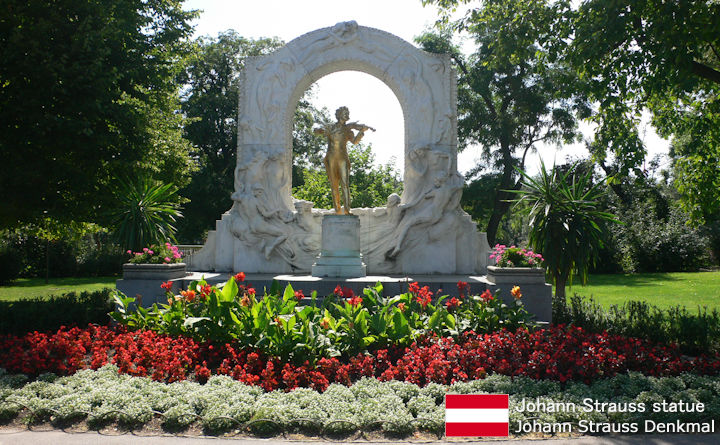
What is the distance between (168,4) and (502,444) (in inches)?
630

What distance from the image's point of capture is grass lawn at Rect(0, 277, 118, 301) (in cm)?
1502

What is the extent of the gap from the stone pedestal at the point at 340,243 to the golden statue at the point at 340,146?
1.47ft

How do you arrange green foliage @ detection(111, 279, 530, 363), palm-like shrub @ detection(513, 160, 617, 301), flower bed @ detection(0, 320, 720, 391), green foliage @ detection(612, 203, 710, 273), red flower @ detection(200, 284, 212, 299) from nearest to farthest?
1. flower bed @ detection(0, 320, 720, 391)
2. green foliage @ detection(111, 279, 530, 363)
3. red flower @ detection(200, 284, 212, 299)
4. palm-like shrub @ detection(513, 160, 617, 301)
5. green foliage @ detection(612, 203, 710, 273)

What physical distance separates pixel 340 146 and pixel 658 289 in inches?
439

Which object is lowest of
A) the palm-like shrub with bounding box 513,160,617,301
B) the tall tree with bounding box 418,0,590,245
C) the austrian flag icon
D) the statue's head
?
the austrian flag icon

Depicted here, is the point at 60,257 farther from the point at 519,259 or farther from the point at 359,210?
the point at 519,259

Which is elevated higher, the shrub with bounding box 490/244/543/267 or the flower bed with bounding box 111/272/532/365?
the shrub with bounding box 490/244/543/267

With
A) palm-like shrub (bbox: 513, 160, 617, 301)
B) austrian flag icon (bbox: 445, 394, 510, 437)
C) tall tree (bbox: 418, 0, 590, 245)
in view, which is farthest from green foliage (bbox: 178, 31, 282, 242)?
austrian flag icon (bbox: 445, 394, 510, 437)

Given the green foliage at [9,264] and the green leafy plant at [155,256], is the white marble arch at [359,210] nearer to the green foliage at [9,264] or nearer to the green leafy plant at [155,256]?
the green leafy plant at [155,256]

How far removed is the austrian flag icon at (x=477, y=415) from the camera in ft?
13.9

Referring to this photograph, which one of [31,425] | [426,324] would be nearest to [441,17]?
[426,324]

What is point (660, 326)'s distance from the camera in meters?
7.31

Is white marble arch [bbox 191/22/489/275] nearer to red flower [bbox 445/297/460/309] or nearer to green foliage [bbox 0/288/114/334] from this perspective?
green foliage [bbox 0/288/114/334]

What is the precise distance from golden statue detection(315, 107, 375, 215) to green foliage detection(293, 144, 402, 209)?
429 inches
